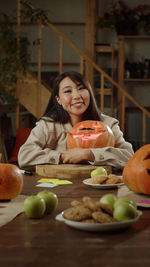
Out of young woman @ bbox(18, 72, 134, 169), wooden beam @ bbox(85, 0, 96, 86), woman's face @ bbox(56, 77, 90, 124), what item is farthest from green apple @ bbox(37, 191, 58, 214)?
wooden beam @ bbox(85, 0, 96, 86)

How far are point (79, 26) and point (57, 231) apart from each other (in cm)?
557

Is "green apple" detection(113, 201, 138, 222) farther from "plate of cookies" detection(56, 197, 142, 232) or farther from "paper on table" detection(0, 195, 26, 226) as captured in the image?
"paper on table" detection(0, 195, 26, 226)

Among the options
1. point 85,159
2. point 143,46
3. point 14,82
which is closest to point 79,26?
point 143,46

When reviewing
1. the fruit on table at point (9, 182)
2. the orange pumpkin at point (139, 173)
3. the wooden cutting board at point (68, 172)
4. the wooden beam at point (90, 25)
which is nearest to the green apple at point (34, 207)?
the fruit on table at point (9, 182)

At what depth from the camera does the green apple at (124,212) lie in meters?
0.85

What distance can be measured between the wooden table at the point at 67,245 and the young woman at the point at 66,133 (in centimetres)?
94

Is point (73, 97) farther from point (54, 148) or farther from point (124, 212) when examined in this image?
point (124, 212)

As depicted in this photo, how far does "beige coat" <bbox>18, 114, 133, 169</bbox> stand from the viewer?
1.93 meters

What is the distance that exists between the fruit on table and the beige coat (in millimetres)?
734

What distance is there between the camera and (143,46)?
585cm

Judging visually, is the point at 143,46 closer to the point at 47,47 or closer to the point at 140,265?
the point at 47,47

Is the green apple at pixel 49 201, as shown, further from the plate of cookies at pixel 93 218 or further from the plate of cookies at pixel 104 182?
the plate of cookies at pixel 104 182

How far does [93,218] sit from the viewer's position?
0.84 m

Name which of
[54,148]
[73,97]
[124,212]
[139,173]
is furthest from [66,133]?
[124,212]
